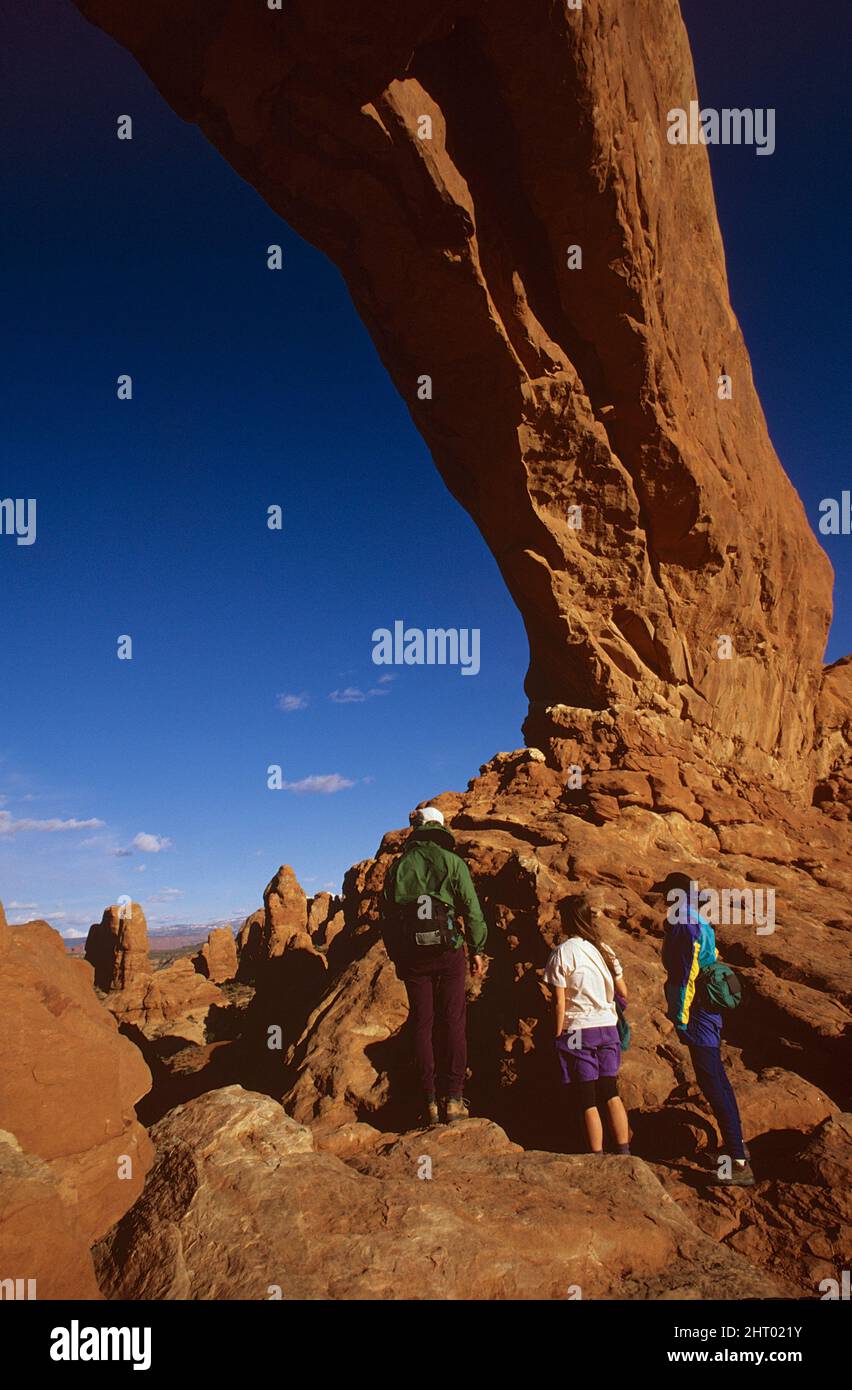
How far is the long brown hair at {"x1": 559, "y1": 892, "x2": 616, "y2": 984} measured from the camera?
5.90 meters

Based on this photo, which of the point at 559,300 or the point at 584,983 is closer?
the point at 584,983

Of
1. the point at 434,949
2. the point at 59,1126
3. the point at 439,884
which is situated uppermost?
the point at 439,884

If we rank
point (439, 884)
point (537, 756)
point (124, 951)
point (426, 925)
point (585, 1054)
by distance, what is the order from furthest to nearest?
point (124, 951) → point (537, 756) → point (439, 884) → point (426, 925) → point (585, 1054)

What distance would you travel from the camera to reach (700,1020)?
558cm

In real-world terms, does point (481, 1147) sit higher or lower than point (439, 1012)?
lower

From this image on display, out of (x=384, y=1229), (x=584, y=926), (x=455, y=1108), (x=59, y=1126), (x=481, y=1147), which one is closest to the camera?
(x=384, y=1229)

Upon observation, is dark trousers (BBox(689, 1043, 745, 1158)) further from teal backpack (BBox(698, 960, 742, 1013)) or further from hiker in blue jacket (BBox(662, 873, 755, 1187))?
teal backpack (BBox(698, 960, 742, 1013))

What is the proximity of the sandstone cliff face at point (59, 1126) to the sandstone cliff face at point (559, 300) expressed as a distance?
11909 millimetres

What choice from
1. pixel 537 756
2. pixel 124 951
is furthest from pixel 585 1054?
pixel 124 951

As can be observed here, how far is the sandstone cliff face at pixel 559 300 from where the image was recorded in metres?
11.2

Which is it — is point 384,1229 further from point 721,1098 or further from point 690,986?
point 690,986

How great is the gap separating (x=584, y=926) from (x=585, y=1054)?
3.40 feet

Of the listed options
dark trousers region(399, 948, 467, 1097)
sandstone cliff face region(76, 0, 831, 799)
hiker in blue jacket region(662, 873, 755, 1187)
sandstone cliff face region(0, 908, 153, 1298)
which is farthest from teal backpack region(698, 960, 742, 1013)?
sandstone cliff face region(76, 0, 831, 799)
